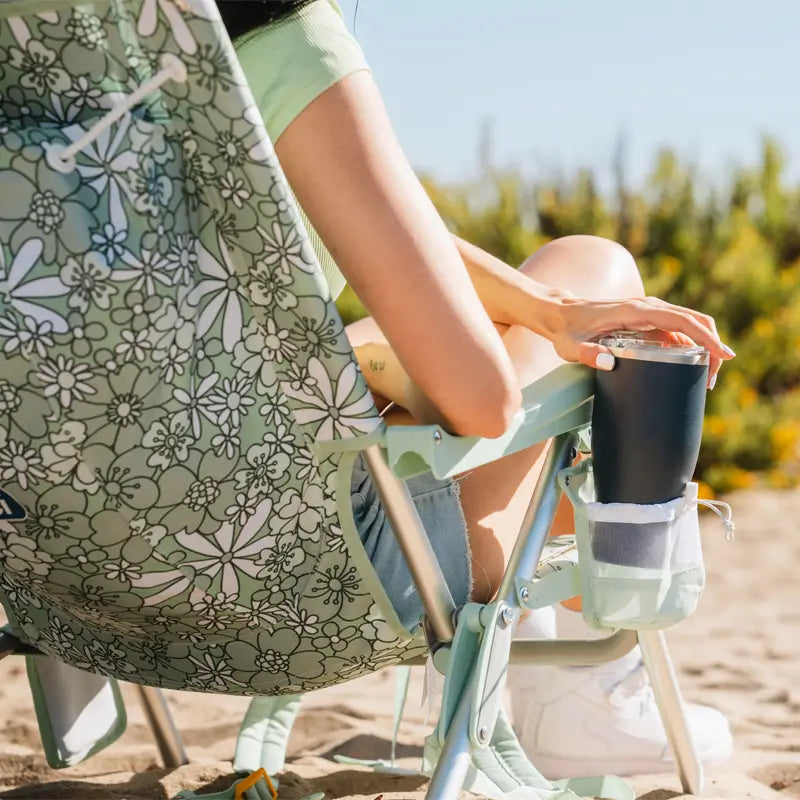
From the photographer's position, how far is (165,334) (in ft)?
4.11

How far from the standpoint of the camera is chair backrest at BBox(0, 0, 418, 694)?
46.2 inches

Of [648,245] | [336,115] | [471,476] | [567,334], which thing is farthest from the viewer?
[648,245]

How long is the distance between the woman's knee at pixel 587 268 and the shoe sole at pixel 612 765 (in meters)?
0.94

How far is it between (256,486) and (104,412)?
0.65ft

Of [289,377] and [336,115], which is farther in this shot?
[289,377]

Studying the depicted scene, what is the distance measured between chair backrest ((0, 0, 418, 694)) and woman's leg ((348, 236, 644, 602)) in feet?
0.60

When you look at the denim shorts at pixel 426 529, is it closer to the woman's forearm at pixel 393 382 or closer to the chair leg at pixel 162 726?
the woman's forearm at pixel 393 382

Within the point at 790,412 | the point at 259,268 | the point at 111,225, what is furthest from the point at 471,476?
the point at 790,412

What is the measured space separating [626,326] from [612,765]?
3.54ft

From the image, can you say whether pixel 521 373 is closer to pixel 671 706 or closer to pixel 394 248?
pixel 394 248

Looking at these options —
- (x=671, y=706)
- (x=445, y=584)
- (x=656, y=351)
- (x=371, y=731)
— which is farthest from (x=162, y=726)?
(x=656, y=351)

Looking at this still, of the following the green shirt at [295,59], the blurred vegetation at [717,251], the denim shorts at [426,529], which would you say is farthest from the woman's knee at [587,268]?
the blurred vegetation at [717,251]

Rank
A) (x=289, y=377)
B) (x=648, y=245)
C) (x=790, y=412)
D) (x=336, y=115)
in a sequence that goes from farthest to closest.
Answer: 1. (x=648, y=245)
2. (x=790, y=412)
3. (x=289, y=377)
4. (x=336, y=115)

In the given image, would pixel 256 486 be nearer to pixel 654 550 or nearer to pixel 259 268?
pixel 259 268
